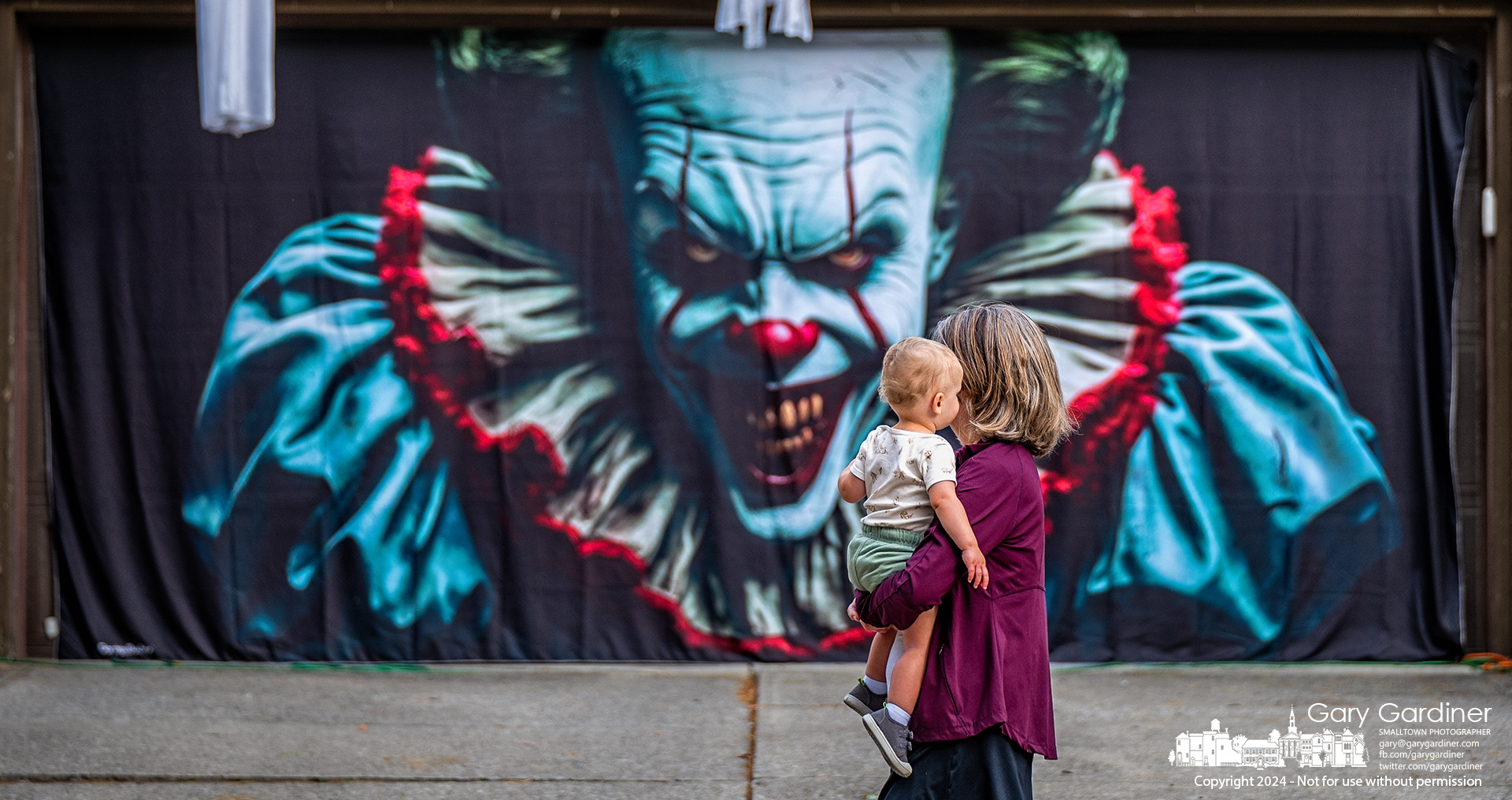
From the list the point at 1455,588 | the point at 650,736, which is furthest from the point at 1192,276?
the point at 650,736

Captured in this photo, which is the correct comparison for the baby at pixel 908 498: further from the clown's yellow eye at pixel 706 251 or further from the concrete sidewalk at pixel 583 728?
the clown's yellow eye at pixel 706 251

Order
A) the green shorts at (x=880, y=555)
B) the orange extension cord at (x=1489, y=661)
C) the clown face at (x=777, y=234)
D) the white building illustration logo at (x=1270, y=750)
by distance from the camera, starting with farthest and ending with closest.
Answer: the clown face at (x=777, y=234), the orange extension cord at (x=1489, y=661), the white building illustration logo at (x=1270, y=750), the green shorts at (x=880, y=555)

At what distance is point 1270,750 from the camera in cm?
438

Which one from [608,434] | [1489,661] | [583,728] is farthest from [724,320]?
[1489,661]

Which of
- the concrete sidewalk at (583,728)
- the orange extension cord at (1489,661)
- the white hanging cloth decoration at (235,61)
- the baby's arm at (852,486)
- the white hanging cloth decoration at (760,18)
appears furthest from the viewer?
the orange extension cord at (1489,661)

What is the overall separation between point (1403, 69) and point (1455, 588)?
7.72 feet

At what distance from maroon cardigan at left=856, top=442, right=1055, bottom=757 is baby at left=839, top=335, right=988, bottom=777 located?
1.5 inches

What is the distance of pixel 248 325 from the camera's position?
567cm

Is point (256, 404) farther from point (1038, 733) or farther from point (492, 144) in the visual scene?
point (1038, 733)

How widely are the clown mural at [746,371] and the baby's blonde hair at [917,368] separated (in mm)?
2842

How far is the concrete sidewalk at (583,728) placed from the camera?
398 centimetres

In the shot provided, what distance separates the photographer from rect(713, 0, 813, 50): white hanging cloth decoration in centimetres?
524

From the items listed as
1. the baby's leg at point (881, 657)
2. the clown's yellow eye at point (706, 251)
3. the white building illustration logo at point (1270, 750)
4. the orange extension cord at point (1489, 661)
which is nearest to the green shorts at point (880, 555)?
the baby's leg at point (881, 657)

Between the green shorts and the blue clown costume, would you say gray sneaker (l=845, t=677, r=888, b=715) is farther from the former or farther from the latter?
the blue clown costume
